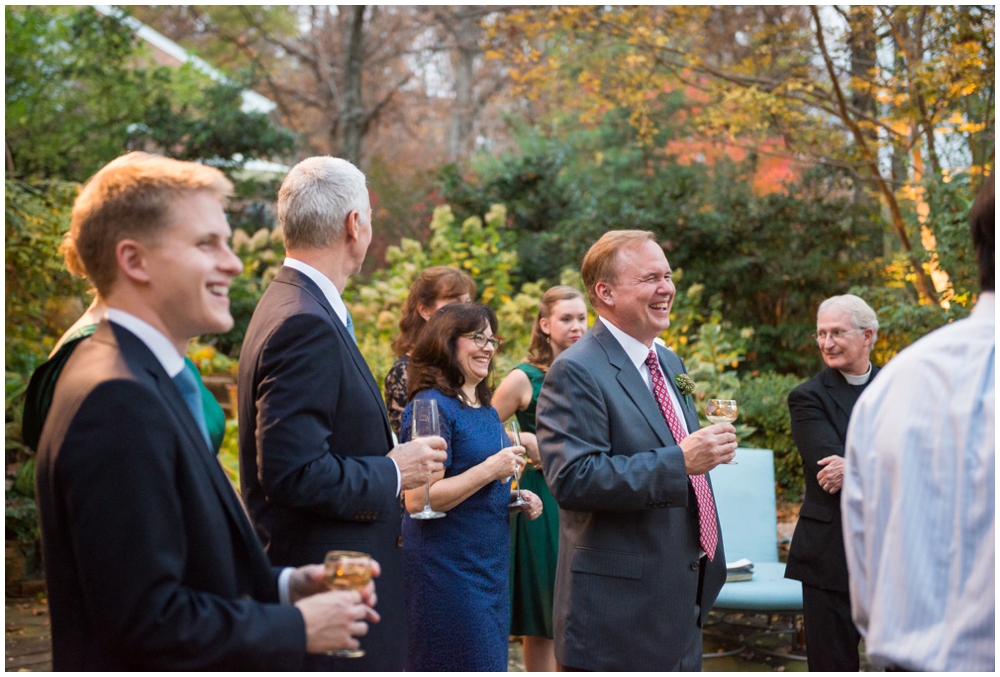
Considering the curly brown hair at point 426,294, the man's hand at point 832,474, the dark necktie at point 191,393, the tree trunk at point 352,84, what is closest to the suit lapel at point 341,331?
the dark necktie at point 191,393

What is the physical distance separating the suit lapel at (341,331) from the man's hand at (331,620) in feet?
2.39

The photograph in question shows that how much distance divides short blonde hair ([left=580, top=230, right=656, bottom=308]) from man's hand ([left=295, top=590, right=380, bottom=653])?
1.70 meters

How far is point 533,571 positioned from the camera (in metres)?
4.34

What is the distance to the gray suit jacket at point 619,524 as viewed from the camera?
2787 mm

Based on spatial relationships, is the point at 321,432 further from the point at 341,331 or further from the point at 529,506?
the point at 529,506

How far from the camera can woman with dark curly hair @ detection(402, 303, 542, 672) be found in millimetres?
3139

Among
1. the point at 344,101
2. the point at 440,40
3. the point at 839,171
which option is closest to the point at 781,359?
the point at 839,171

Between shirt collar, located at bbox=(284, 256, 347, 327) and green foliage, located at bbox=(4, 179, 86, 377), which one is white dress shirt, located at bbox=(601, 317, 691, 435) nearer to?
shirt collar, located at bbox=(284, 256, 347, 327)

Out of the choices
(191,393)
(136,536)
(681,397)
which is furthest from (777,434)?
(136,536)

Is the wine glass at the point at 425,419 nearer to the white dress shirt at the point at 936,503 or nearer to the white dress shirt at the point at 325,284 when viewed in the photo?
the white dress shirt at the point at 325,284

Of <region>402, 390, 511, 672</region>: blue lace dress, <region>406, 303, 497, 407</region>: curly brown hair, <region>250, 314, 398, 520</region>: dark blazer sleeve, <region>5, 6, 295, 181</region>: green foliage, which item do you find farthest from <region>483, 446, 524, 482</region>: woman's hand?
<region>5, 6, 295, 181</region>: green foliage

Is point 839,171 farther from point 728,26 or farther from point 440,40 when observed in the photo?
point 440,40

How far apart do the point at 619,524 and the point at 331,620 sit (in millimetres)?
1401

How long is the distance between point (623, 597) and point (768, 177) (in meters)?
13.1
